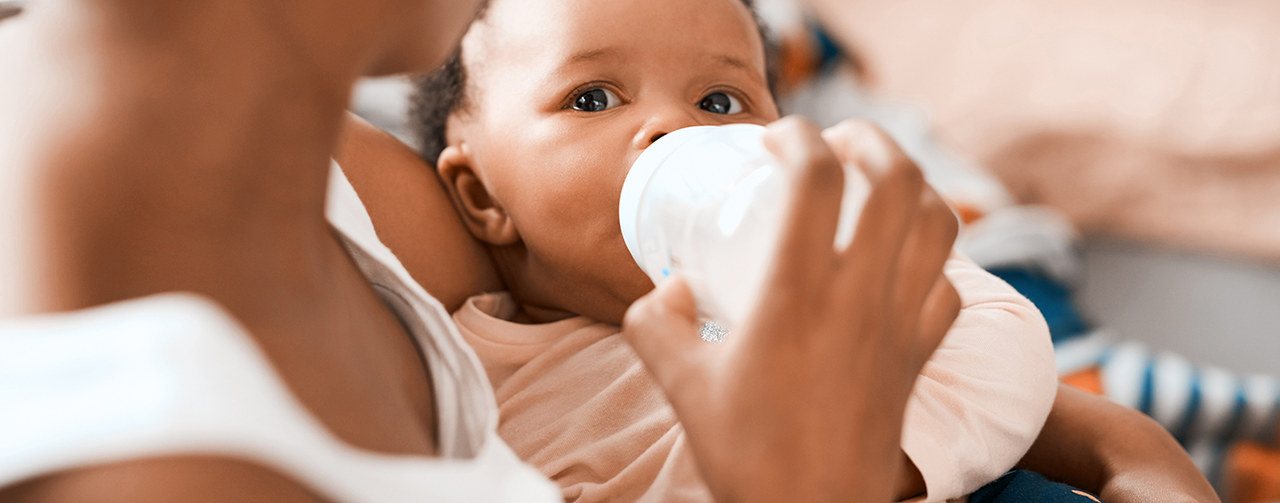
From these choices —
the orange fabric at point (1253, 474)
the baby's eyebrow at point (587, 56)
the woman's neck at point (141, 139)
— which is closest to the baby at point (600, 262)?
the baby's eyebrow at point (587, 56)

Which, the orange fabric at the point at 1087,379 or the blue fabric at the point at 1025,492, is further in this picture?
the orange fabric at the point at 1087,379

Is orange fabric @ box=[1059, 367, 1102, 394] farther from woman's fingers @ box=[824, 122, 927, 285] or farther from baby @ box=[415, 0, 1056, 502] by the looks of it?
woman's fingers @ box=[824, 122, 927, 285]

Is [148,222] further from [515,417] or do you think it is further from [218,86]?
[515,417]

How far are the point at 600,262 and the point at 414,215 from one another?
6.9 inches

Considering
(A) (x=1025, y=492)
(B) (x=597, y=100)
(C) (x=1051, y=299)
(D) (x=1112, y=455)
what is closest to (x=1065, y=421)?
(D) (x=1112, y=455)

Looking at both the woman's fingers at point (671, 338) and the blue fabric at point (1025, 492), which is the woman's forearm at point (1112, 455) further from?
the woman's fingers at point (671, 338)

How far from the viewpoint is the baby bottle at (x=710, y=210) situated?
22.0 inches

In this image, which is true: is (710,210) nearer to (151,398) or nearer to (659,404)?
(659,404)

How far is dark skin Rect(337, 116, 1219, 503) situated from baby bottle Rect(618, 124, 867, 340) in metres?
Answer: 0.24

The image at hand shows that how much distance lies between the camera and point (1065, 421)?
33.2 inches

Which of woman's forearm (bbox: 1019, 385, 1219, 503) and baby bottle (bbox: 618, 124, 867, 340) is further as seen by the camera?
woman's forearm (bbox: 1019, 385, 1219, 503)

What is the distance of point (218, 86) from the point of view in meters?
0.38

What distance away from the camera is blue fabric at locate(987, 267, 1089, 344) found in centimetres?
133

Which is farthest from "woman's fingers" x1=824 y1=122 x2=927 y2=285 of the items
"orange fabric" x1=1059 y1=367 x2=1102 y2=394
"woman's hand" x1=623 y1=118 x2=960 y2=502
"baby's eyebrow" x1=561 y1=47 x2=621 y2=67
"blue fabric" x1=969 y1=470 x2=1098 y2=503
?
"orange fabric" x1=1059 y1=367 x2=1102 y2=394
